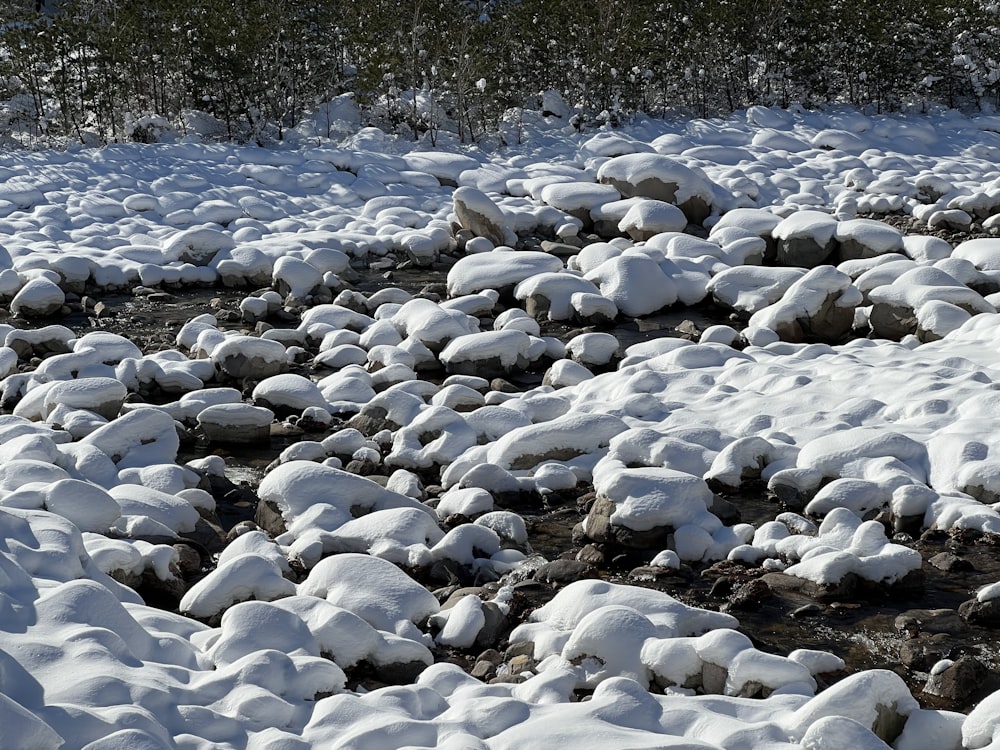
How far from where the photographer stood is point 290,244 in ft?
39.0

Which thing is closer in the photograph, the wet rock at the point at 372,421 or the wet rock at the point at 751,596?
the wet rock at the point at 751,596

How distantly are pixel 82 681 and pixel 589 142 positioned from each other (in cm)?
1303

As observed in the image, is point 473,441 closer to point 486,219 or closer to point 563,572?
point 563,572

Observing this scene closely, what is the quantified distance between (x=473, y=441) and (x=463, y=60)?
10559 millimetres

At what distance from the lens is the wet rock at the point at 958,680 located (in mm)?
4195

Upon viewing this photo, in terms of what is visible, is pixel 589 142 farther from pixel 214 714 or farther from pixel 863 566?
pixel 214 714

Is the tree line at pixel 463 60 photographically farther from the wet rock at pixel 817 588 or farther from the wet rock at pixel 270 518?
the wet rock at pixel 817 588

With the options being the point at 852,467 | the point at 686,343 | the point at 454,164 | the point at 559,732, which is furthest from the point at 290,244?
the point at 559,732

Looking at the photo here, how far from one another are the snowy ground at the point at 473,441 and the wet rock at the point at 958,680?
0.08m

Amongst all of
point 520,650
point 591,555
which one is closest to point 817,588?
point 591,555

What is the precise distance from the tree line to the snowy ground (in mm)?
2334

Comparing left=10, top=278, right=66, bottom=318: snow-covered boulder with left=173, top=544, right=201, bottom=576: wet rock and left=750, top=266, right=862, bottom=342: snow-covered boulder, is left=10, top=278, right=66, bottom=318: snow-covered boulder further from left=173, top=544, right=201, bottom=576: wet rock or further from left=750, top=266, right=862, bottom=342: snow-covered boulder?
left=750, top=266, right=862, bottom=342: snow-covered boulder

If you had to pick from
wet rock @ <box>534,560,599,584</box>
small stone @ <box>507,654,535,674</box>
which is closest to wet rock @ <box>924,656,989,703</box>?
small stone @ <box>507,654,535,674</box>

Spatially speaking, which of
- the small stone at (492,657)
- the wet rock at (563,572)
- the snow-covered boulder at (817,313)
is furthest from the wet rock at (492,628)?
the snow-covered boulder at (817,313)
